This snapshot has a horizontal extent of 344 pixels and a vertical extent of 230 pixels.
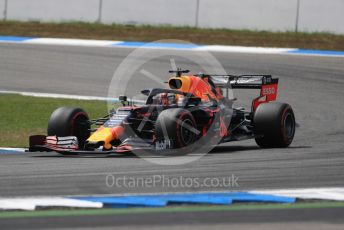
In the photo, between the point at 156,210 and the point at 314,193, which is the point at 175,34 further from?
the point at 156,210

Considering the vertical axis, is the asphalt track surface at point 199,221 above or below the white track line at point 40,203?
above

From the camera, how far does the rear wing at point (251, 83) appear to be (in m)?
17.1

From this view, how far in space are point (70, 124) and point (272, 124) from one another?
128 inches

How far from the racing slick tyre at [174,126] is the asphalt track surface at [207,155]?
0.49 metres

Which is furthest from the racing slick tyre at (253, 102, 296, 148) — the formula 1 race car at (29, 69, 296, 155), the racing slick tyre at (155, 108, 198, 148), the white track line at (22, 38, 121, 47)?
the white track line at (22, 38, 121, 47)

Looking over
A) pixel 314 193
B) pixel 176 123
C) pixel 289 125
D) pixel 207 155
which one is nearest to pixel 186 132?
pixel 176 123

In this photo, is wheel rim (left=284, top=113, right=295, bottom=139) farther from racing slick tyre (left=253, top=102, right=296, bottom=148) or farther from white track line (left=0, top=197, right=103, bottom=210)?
white track line (left=0, top=197, right=103, bottom=210)

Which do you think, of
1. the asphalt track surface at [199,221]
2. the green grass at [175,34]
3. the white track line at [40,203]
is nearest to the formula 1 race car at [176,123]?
the white track line at [40,203]

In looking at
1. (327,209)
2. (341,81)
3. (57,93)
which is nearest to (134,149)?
(327,209)

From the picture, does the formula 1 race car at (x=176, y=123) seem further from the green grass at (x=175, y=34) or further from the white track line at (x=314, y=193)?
the green grass at (x=175, y=34)

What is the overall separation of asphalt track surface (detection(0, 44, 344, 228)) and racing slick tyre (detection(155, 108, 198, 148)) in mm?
492

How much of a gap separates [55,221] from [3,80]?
16.7 metres

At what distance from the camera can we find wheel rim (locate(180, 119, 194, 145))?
14.8 m

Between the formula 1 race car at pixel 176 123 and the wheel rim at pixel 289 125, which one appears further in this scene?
the wheel rim at pixel 289 125
